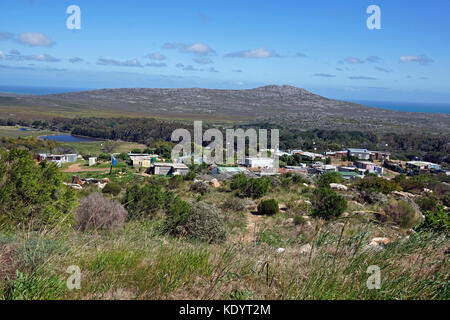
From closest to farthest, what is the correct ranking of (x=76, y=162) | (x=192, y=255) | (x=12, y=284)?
(x=12, y=284) → (x=192, y=255) → (x=76, y=162)

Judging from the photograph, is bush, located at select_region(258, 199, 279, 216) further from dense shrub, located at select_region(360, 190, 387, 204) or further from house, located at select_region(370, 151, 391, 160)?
house, located at select_region(370, 151, 391, 160)

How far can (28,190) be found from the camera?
754 centimetres

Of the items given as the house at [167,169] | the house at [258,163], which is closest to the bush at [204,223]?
the house at [167,169]

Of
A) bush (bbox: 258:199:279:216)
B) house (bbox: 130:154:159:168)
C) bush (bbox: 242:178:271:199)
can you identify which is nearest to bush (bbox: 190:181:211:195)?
bush (bbox: 242:178:271:199)

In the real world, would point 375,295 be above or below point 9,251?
below

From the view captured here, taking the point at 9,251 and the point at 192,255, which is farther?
the point at 192,255

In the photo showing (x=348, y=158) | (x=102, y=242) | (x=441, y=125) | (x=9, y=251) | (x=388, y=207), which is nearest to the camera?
(x=9, y=251)

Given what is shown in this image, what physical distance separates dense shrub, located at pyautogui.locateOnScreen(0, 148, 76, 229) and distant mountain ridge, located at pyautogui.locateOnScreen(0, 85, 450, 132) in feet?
220

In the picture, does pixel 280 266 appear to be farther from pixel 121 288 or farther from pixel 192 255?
pixel 121 288

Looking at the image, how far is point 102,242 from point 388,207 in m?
9.91

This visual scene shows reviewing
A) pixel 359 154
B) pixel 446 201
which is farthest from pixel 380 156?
pixel 446 201

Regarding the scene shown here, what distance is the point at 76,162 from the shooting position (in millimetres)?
33906

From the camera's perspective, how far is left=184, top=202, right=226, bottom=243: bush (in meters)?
7.74
